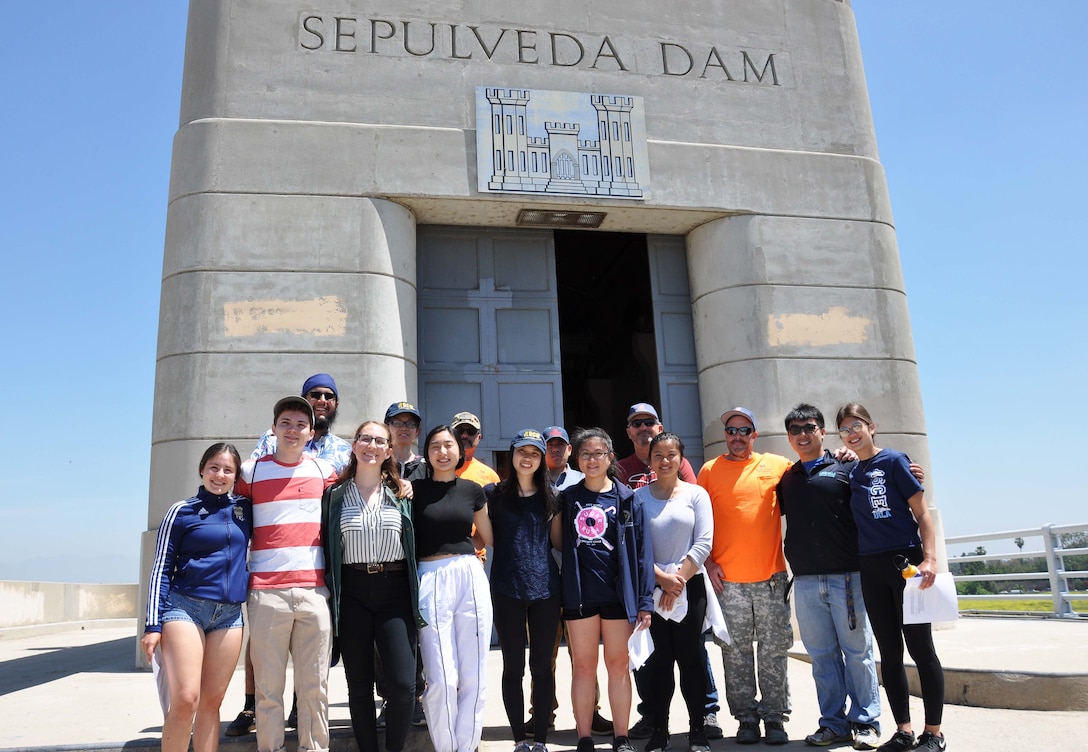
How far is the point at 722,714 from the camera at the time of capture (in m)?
5.66

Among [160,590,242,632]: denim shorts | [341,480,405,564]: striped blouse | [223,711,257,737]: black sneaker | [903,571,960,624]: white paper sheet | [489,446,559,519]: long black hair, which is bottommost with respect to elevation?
[223,711,257,737]: black sneaker

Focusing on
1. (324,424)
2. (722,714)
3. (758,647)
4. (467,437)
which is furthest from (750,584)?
(324,424)

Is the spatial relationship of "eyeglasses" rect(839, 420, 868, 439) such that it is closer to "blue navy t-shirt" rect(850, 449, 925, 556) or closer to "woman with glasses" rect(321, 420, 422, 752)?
"blue navy t-shirt" rect(850, 449, 925, 556)

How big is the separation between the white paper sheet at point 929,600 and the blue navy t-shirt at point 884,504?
0.24 meters

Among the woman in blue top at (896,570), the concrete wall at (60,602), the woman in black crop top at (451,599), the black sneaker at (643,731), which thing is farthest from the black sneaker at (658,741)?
the concrete wall at (60,602)

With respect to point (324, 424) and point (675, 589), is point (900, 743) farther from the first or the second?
point (324, 424)

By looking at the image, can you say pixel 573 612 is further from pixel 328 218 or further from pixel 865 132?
pixel 865 132

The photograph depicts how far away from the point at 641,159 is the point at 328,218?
3450 mm

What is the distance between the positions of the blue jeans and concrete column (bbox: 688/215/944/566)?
13.4ft

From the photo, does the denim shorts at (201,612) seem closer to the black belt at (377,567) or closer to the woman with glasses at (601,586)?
the black belt at (377,567)

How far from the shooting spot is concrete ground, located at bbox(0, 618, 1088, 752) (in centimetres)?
468

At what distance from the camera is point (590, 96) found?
9125 mm

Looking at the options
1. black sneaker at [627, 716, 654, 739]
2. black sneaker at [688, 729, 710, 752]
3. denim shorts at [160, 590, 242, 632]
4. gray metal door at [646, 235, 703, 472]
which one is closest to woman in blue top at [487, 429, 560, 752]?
black sneaker at [627, 716, 654, 739]

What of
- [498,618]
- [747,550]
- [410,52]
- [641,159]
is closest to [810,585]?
[747,550]
